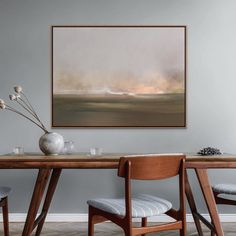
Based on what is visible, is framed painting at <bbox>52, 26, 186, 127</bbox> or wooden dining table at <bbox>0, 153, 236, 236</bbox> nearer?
wooden dining table at <bbox>0, 153, 236, 236</bbox>

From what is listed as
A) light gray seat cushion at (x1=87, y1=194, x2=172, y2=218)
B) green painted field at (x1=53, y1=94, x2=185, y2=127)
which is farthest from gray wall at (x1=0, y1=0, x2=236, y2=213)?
light gray seat cushion at (x1=87, y1=194, x2=172, y2=218)

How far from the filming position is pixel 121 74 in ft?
13.1

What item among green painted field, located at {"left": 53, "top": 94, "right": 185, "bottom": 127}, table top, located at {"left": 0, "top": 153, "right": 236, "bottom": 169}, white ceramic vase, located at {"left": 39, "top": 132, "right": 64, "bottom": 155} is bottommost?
table top, located at {"left": 0, "top": 153, "right": 236, "bottom": 169}

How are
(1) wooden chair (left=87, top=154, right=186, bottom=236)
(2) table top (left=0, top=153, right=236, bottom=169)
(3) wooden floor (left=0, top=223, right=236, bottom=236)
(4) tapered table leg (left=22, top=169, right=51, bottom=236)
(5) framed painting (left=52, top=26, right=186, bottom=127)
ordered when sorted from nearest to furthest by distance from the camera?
(1) wooden chair (left=87, top=154, right=186, bottom=236) < (2) table top (left=0, top=153, right=236, bottom=169) < (4) tapered table leg (left=22, top=169, right=51, bottom=236) < (3) wooden floor (left=0, top=223, right=236, bottom=236) < (5) framed painting (left=52, top=26, right=186, bottom=127)

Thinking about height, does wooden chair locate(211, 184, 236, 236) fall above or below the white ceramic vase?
below

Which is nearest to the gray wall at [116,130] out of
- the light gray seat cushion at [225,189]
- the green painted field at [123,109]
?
the green painted field at [123,109]

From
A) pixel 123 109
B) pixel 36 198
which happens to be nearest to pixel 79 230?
pixel 36 198

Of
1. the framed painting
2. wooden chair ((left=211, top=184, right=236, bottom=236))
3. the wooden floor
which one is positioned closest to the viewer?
wooden chair ((left=211, top=184, right=236, bottom=236))

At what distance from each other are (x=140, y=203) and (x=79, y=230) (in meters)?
1.24

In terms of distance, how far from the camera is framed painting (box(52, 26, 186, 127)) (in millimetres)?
3979

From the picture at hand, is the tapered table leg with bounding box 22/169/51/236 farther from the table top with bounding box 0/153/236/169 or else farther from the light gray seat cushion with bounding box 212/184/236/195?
the light gray seat cushion with bounding box 212/184/236/195

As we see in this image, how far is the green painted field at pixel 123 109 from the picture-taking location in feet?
13.1

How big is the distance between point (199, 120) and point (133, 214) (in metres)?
1.77

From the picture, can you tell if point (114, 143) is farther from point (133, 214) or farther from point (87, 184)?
point (133, 214)
